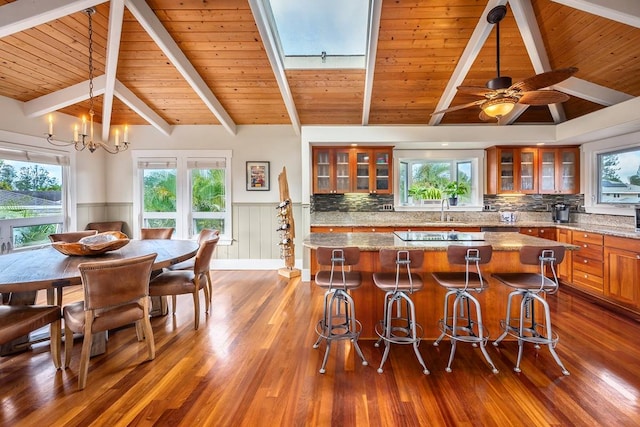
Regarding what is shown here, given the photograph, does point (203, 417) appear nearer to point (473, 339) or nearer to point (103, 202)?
point (473, 339)

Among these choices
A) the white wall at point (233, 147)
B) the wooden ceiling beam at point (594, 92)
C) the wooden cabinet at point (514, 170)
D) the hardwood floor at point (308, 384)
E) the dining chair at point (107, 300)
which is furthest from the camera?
the white wall at point (233, 147)

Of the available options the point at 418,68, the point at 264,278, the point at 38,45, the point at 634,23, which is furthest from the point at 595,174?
the point at 38,45

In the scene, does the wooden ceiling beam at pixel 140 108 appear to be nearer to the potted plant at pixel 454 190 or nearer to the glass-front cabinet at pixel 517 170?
the potted plant at pixel 454 190

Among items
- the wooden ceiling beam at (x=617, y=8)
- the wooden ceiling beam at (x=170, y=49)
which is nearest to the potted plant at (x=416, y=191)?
the wooden ceiling beam at (x=617, y=8)

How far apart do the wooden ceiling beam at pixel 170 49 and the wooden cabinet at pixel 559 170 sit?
17.4 feet

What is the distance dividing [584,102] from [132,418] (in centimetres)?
604

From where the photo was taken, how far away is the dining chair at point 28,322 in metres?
1.87

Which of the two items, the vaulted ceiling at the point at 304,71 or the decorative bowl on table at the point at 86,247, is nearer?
the decorative bowl on table at the point at 86,247

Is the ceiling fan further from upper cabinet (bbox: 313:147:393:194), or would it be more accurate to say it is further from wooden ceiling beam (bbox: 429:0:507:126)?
upper cabinet (bbox: 313:147:393:194)

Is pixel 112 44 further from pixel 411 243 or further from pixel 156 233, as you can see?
pixel 411 243

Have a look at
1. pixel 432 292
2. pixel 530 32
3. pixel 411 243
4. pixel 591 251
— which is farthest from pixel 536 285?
pixel 530 32

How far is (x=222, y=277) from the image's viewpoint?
Result: 4.92m

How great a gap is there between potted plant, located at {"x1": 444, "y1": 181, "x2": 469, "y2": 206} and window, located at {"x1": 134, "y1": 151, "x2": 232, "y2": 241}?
3.92 m

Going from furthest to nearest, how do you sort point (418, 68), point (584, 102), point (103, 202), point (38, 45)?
point (103, 202) < point (584, 102) < point (418, 68) < point (38, 45)
